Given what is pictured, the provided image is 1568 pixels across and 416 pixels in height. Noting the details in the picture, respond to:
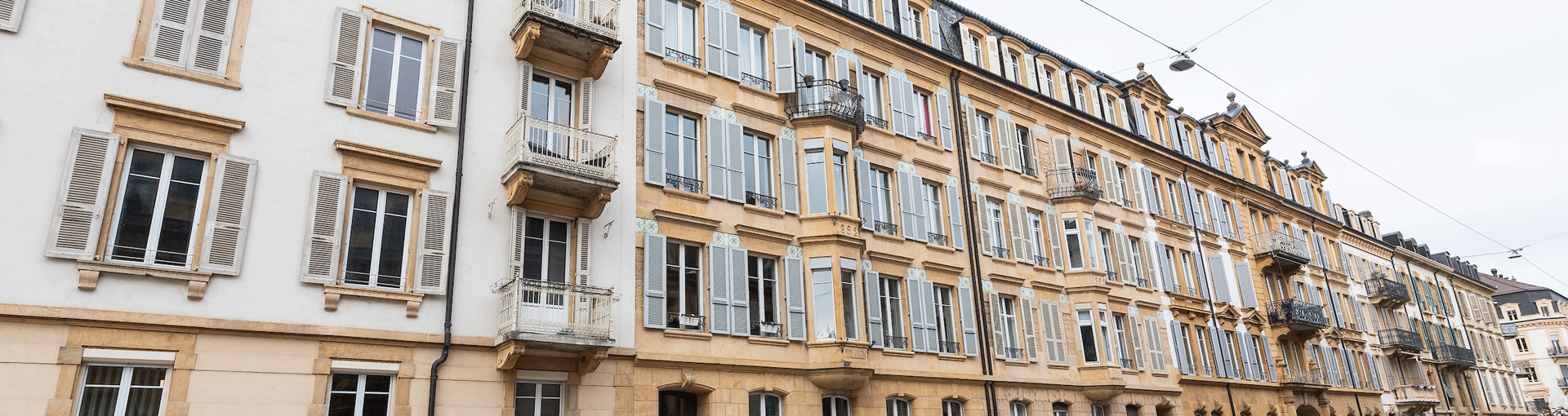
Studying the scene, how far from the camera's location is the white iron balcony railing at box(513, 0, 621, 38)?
53.9 ft

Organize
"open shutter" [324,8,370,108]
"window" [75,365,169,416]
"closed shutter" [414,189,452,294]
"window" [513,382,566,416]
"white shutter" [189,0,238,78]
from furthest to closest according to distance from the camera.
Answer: "window" [513,382,566,416] → "open shutter" [324,8,370,108] → "closed shutter" [414,189,452,294] → "white shutter" [189,0,238,78] → "window" [75,365,169,416]

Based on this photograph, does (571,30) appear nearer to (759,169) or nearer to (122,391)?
(759,169)

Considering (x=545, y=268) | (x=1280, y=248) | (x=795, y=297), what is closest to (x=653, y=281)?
(x=545, y=268)

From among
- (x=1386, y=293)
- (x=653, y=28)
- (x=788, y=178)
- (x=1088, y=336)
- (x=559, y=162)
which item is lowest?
(x=1088, y=336)

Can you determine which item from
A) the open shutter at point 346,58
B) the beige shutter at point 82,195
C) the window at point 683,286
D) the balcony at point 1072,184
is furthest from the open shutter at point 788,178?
the beige shutter at point 82,195

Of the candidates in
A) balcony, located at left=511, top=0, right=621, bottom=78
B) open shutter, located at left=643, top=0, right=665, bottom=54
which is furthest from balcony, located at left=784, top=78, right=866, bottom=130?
balcony, located at left=511, top=0, right=621, bottom=78

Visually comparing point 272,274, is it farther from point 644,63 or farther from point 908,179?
point 908,179

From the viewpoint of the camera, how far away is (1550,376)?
271ft

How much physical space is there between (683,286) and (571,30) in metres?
A: 5.05

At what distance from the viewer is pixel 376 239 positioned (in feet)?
47.1

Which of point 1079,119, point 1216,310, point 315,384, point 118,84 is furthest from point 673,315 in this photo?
point 1216,310

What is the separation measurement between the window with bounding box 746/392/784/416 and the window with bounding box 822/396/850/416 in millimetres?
1092

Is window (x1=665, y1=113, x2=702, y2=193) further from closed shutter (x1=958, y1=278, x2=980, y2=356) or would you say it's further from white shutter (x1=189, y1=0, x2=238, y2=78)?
closed shutter (x1=958, y1=278, x2=980, y2=356)

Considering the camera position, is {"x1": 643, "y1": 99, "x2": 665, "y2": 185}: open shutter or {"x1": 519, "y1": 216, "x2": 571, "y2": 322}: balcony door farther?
{"x1": 643, "y1": 99, "x2": 665, "y2": 185}: open shutter
